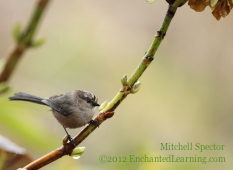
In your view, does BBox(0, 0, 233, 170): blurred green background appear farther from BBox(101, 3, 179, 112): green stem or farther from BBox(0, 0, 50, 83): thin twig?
BBox(0, 0, 50, 83): thin twig

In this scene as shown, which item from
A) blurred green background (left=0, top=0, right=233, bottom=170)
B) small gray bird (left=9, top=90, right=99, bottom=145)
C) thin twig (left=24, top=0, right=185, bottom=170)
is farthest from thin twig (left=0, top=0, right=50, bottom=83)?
blurred green background (left=0, top=0, right=233, bottom=170)

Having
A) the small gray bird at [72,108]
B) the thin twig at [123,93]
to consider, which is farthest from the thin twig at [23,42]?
the small gray bird at [72,108]

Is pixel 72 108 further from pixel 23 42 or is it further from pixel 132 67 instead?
pixel 132 67

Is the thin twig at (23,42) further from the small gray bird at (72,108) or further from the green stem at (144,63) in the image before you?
the small gray bird at (72,108)

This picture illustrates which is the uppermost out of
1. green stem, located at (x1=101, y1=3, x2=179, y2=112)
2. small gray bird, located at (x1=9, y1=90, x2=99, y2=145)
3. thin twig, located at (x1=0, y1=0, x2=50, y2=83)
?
small gray bird, located at (x1=9, y1=90, x2=99, y2=145)

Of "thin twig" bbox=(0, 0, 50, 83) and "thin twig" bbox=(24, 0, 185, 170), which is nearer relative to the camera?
"thin twig" bbox=(0, 0, 50, 83)

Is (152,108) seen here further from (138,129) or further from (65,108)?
(65,108)
